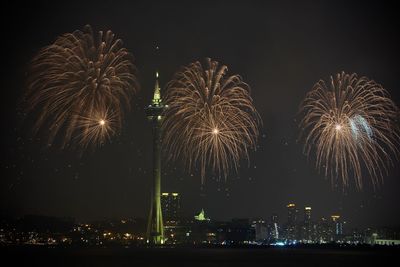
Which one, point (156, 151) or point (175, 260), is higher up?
point (156, 151)

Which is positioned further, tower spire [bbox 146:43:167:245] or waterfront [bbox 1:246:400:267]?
tower spire [bbox 146:43:167:245]

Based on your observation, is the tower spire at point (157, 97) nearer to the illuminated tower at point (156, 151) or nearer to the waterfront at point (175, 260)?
the illuminated tower at point (156, 151)

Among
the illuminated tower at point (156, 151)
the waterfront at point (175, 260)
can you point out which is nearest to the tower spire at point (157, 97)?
the illuminated tower at point (156, 151)

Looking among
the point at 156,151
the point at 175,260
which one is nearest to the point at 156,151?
the point at 156,151

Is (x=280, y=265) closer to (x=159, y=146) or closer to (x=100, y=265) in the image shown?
(x=100, y=265)

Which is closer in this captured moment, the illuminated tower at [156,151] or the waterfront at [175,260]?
the waterfront at [175,260]

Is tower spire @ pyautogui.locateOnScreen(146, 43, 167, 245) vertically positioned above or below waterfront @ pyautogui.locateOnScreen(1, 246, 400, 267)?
above

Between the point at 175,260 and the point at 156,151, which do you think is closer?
the point at 175,260

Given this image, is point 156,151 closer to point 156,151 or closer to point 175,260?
point 156,151

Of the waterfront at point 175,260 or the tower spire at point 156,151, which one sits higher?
the tower spire at point 156,151

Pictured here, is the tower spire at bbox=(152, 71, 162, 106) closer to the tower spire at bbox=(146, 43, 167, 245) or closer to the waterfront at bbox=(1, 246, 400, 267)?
the tower spire at bbox=(146, 43, 167, 245)

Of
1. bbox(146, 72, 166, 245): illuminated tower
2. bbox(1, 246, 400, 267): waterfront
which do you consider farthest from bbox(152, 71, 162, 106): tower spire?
bbox(1, 246, 400, 267): waterfront

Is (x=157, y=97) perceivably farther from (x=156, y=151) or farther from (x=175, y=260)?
(x=175, y=260)
